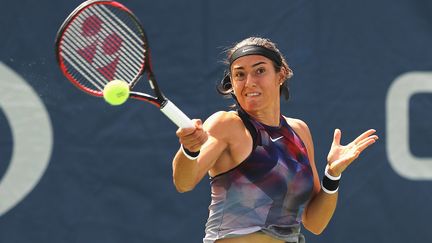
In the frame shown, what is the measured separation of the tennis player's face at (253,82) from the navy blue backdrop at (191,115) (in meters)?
1.48

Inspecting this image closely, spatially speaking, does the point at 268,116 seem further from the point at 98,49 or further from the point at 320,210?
the point at 98,49

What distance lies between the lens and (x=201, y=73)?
4.76 meters

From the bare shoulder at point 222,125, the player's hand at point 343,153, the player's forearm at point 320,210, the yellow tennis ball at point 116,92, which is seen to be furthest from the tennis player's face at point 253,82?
the yellow tennis ball at point 116,92

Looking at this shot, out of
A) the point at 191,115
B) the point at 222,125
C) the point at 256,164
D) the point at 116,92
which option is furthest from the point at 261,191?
the point at 191,115

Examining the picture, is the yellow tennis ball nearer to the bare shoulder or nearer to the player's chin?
the bare shoulder

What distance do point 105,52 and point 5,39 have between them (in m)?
1.65

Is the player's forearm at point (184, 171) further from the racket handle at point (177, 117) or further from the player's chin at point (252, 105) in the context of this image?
the player's chin at point (252, 105)

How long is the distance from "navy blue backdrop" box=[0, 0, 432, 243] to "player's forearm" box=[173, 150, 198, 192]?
1.83 meters

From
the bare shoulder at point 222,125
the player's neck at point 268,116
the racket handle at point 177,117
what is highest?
the player's neck at point 268,116

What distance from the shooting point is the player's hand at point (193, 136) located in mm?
2672

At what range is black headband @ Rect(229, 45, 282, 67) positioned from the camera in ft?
10.6

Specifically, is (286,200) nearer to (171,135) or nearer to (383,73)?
(171,135)

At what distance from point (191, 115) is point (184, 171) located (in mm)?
1903

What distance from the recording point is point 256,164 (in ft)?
10.0
